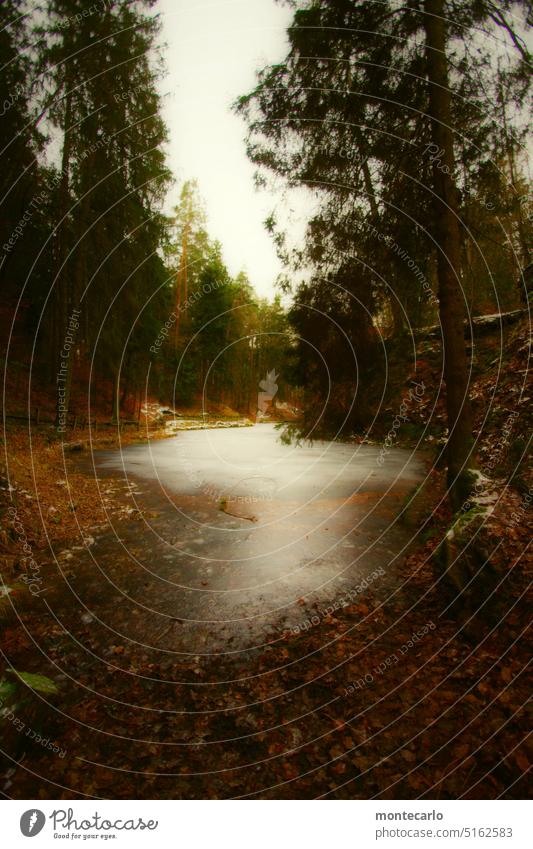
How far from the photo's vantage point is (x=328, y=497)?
30.4 ft

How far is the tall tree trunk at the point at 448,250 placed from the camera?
5.47 m

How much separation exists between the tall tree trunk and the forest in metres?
0.03

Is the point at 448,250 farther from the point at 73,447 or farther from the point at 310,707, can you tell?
the point at 73,447

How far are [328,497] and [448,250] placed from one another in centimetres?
604

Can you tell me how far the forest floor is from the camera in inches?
96.0

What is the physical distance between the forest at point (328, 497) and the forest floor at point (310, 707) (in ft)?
0.07

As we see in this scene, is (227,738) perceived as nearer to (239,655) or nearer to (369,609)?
(239,655)

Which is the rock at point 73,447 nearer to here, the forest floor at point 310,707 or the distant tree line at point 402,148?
the forest floor at point 310,707

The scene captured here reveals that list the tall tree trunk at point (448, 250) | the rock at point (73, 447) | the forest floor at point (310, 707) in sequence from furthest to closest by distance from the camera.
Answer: the rock at point (73, 447) → the tall tree trunk at point (448, 250) → the forest floor at point (310, 707)

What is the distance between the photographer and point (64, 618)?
429 cm

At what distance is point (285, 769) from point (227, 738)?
52 cm

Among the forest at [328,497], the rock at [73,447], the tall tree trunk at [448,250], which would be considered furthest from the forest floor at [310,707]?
the rock at [73,447]
